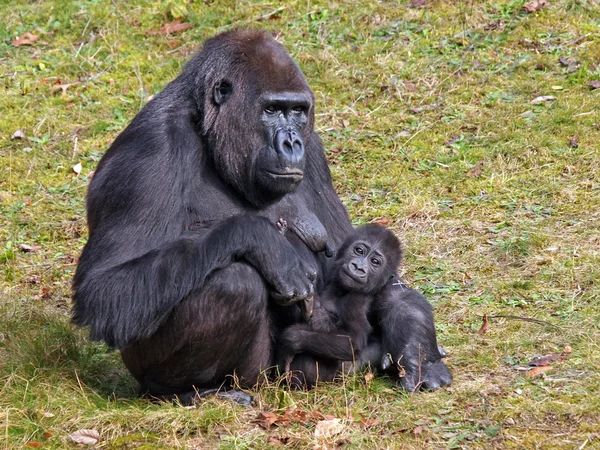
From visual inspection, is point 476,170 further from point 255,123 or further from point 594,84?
point 255,123

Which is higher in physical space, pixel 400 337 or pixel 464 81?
pixel 464 81

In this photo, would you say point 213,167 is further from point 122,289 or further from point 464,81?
point 464,81

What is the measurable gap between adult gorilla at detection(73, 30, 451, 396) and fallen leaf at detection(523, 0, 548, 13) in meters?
5.39

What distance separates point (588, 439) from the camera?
445 centimetres

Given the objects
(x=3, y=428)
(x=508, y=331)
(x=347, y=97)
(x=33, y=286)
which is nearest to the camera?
(x=3, y=428)

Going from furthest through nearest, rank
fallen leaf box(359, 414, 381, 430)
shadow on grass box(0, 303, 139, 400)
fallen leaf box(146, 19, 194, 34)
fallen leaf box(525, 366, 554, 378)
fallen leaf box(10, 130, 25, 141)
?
fallen leaf box(146, 19, 194, 34), fallen leaf box(10, 130, 25, 141), shadow on grass box(0, 303, 139, 400), fallen leaf box(525, 366, 554, 378), fallen leaf box(359, 414, 381, 430)

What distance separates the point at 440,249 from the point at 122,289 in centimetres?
321

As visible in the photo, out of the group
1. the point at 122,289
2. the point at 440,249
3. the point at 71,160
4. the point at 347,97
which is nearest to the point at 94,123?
the point at 71,160

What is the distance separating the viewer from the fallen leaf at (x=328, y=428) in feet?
15.0

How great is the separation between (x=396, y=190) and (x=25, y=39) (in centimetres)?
502

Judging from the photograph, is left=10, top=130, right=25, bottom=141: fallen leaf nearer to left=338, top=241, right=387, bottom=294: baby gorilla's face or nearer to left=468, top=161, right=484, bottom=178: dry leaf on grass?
left=468, top=161, right=484, bottom=178: dry leaf on grass

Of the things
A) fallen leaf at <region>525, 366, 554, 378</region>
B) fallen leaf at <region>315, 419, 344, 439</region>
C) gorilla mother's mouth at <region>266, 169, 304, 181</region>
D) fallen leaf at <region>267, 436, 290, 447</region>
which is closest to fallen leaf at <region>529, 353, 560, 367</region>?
fallen leaf at <region>525, 366, 554, 378</region>

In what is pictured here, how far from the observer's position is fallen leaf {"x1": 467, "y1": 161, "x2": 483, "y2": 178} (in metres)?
8.26

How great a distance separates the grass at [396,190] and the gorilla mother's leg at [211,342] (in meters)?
0.18
